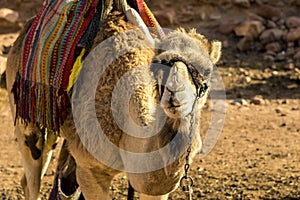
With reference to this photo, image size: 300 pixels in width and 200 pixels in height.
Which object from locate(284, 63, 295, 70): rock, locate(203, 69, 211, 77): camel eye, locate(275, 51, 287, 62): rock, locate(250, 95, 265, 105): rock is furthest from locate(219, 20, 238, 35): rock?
locate(203, 69, 211, 77): camel eye

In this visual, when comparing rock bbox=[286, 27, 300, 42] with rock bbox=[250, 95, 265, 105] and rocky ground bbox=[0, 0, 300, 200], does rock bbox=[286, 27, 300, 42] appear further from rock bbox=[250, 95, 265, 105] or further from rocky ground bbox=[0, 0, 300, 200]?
rock bbox=[250, 95, 265, 105]

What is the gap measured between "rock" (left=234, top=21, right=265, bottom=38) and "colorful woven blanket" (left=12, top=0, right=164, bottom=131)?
572cm

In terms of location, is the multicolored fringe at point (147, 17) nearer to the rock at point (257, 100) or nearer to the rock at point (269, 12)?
the rock at point (257, 100)

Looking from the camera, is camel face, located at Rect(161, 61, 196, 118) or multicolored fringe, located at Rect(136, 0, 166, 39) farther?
multicolored fringe, located at Rect(136, 0, 166, 39)

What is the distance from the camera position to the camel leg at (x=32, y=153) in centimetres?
548

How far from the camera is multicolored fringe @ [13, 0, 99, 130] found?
4.73 metres

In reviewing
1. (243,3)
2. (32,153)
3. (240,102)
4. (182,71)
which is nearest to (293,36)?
A: (243,3)

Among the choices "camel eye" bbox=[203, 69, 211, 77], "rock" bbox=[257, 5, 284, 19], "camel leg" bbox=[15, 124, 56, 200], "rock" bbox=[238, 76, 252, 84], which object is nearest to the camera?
"camel eye" bbox=[203, 69, 211, 77]

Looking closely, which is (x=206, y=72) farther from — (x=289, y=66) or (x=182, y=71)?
(x=289, y=66)

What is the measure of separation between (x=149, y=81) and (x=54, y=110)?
3.91ft

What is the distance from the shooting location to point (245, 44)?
10.6 m

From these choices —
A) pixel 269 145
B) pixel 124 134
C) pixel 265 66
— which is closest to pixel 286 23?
pixel 265 66

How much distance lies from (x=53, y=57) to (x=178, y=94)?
67.1 inches

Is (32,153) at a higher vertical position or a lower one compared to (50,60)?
lower
